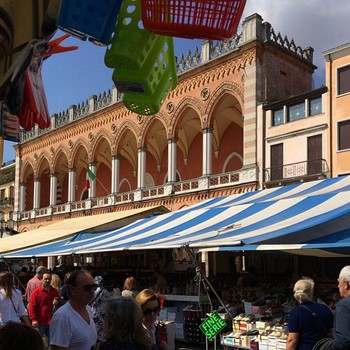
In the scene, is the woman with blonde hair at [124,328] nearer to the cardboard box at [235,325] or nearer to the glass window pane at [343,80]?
the cardboard box at [235,325]

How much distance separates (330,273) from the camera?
15.4m

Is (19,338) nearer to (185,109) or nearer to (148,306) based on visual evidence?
(148,306)

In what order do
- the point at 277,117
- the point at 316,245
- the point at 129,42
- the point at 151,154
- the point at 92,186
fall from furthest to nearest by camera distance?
the point at 92,186 → the point at 151,154 → the point at 277,117 → the point at 316,245 → the point at 129,42

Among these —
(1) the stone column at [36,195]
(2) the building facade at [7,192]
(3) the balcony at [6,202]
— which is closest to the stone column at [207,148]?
(1) the stone column at [36,195]

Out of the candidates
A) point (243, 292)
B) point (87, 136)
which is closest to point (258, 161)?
point (243, 292)

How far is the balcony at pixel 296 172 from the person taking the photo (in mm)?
16309

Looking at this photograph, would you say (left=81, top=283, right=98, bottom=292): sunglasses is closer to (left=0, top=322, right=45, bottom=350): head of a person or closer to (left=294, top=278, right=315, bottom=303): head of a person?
(left=0, top=322, right=45, bottom=350): head of a person

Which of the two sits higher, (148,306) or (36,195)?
(36,195)

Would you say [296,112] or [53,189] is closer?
[296,112]

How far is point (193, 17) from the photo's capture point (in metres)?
1.65

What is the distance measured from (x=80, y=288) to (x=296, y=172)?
14.4 m

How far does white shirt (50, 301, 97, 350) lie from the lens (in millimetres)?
3043

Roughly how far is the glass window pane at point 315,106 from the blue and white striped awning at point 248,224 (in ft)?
20.8

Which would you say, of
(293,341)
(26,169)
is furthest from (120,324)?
(26,169)
